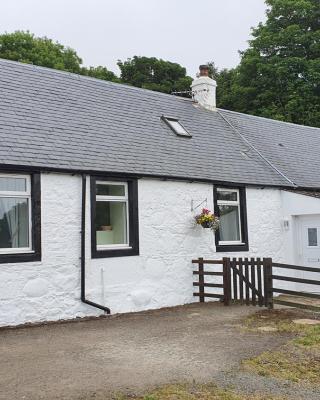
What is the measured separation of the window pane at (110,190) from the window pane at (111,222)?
7.8 inches

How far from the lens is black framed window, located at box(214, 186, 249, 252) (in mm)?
13656

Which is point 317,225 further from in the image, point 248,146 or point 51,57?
point 51,57

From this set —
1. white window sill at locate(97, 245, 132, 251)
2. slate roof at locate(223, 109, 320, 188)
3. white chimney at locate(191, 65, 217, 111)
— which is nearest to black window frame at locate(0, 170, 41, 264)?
white window sill at locate(97, 245, 132, 251)

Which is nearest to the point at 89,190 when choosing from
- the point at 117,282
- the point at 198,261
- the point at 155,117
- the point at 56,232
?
the point at 56,232

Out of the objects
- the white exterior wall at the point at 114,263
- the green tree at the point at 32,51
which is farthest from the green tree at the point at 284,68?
the white exterior wall at the point at 114,263

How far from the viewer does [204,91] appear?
59.3 feet

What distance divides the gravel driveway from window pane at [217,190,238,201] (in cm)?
407

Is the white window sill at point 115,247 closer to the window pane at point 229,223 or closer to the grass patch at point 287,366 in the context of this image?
the window pane at point 229,223

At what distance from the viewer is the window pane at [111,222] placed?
11.0 metres

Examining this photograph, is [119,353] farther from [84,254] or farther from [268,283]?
[268,283]

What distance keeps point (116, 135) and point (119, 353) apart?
6.42 meters

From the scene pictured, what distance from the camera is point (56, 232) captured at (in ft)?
32.7

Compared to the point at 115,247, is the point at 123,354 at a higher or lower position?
lower

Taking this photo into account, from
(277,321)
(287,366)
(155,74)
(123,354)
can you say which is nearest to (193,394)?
(287,366)
